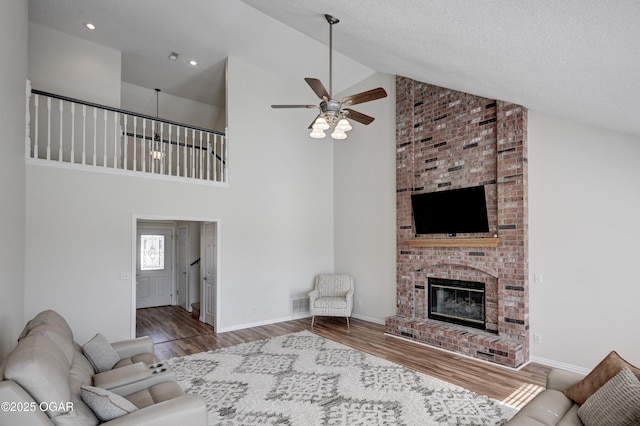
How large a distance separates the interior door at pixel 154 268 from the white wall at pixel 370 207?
474 cm

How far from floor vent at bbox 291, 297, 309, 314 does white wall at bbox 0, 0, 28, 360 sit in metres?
Result: 4.26

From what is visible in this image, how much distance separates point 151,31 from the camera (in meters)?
5.43

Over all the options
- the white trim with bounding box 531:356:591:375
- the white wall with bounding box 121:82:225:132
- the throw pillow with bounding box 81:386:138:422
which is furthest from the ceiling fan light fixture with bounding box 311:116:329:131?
the white wall with bounding box 121:82:225:132

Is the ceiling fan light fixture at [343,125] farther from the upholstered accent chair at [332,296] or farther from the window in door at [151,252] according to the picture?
the window in door at [151,252]

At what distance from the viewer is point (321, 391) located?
3.62 m

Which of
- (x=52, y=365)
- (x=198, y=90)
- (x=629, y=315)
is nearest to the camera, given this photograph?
(x=52, y=365)

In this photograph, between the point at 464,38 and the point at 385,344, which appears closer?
the point at 464,38

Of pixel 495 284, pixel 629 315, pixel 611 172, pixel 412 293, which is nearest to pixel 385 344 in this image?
pixel 412 293

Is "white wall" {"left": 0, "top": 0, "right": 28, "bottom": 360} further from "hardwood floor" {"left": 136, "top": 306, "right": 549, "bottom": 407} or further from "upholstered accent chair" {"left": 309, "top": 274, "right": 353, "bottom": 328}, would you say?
"upholstered accent chair" {"left": 309, "top": 274, "right": 353, "bottom": 328}

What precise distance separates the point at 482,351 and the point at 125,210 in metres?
5.55

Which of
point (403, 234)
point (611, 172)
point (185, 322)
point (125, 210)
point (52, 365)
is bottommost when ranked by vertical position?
point (185, 322)

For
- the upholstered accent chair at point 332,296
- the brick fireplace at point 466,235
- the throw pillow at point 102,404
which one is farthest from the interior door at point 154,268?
the throw pillow at point 102,404

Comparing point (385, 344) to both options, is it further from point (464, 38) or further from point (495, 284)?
point (464, 38)

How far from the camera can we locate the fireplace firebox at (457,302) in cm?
508
